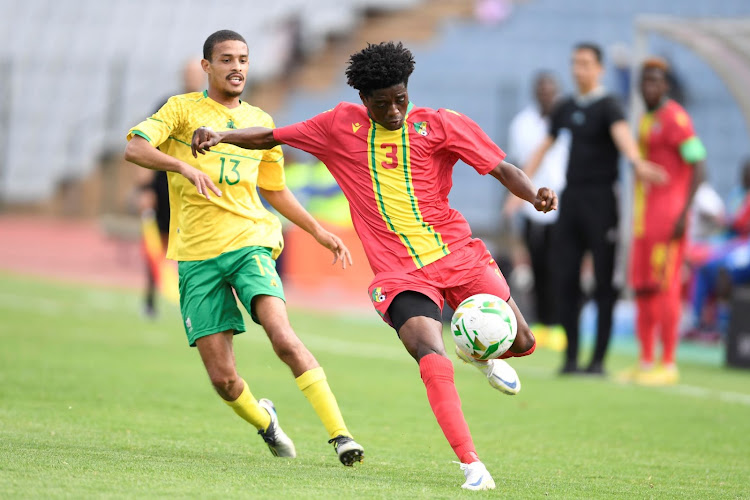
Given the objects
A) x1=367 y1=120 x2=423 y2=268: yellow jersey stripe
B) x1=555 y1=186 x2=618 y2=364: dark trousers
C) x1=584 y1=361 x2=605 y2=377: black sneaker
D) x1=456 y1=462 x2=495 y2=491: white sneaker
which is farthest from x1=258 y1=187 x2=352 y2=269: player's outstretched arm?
x1=584 y1=361 x2=605 y2=377: black sneaker

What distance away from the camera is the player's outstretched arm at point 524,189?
18.7 ft

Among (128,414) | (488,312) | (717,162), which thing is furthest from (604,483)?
(717,162)

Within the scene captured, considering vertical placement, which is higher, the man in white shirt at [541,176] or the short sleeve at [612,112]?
the short sleeve at [612,112]

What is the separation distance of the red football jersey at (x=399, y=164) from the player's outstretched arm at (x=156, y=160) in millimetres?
423

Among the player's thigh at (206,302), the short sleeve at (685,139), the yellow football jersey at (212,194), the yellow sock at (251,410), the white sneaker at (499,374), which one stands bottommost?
the yellow sock at (251,410)

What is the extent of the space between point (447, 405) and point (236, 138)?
5.40 feet

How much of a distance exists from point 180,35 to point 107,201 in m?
5.75

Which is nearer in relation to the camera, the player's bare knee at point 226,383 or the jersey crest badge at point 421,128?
the jersey crest badge at point 421,128

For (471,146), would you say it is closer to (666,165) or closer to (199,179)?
(199,179)

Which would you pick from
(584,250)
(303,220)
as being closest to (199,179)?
A: (303,220)

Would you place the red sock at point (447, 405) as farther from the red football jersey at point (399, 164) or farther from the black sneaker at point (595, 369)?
the black sneaker at point (595, 369)

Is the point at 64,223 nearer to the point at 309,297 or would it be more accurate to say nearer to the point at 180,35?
the point at 180,35

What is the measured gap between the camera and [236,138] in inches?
230

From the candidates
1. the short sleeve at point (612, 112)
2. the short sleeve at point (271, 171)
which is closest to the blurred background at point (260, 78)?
the short sleeve at point (612, 112)
